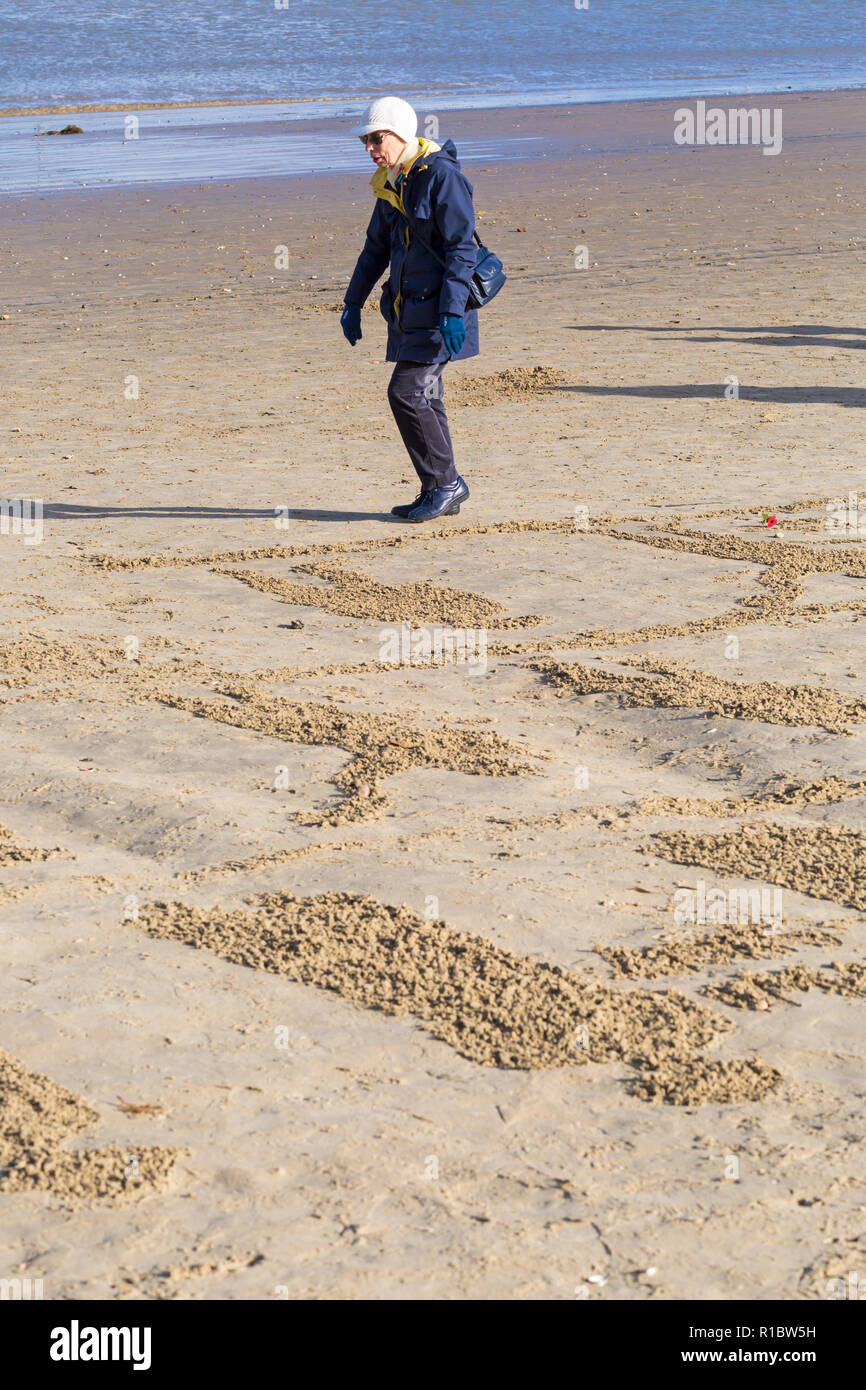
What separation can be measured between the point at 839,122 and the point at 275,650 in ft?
95.9

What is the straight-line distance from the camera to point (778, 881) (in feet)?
14.0

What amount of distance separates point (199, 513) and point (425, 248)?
181 cm

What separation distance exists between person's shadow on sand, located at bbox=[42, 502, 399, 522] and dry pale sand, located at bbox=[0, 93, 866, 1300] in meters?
0.03

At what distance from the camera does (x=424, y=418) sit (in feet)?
26.0

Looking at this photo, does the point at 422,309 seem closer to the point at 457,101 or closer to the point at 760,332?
the point at 760,332

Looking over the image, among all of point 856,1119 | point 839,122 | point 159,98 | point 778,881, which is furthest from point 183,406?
point 159,98

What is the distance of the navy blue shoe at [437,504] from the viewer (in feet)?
26.5

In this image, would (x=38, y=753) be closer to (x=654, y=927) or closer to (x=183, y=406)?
(x=654, y=927)

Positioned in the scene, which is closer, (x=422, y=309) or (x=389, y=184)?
(x=389, y=184)

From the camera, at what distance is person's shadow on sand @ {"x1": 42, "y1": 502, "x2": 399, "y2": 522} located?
27.1 feet

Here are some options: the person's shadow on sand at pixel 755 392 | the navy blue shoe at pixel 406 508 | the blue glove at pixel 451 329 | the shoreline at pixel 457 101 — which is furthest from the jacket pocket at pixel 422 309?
the shoreline at pixel 457 101

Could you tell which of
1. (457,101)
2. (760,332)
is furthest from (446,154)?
(457,101)
